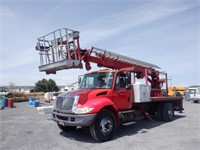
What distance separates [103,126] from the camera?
23.4 ft

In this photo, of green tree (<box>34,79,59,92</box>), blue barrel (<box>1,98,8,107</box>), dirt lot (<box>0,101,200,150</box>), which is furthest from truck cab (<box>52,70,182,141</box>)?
green tree (<box>34,79,59,92</box>)

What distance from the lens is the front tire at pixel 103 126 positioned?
6898mm

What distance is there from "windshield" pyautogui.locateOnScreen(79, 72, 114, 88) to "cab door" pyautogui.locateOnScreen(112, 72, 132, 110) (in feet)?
1.03

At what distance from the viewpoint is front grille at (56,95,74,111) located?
7285 millimetres

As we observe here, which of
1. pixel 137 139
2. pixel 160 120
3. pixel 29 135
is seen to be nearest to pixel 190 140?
pixel 137 139

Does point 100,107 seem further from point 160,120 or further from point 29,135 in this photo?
point 160,120

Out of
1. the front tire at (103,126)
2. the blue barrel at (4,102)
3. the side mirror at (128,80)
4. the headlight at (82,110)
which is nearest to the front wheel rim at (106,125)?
the front tire at (103,126)

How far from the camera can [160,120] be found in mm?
10977

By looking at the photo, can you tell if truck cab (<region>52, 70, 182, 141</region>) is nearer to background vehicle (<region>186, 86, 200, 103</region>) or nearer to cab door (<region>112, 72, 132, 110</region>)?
cab door (<region>112, 72, 132, 110</region>)

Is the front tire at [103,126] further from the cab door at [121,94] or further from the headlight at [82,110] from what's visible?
the cab door at [121,94]

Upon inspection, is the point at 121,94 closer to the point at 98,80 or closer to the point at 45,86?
the point at 98,80

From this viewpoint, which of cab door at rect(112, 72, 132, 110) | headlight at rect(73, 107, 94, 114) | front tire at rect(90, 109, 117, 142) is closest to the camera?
headlight at rect(73, 107, 94, 114)

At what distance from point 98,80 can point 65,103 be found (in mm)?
1730

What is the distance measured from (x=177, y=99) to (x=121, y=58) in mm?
4548
